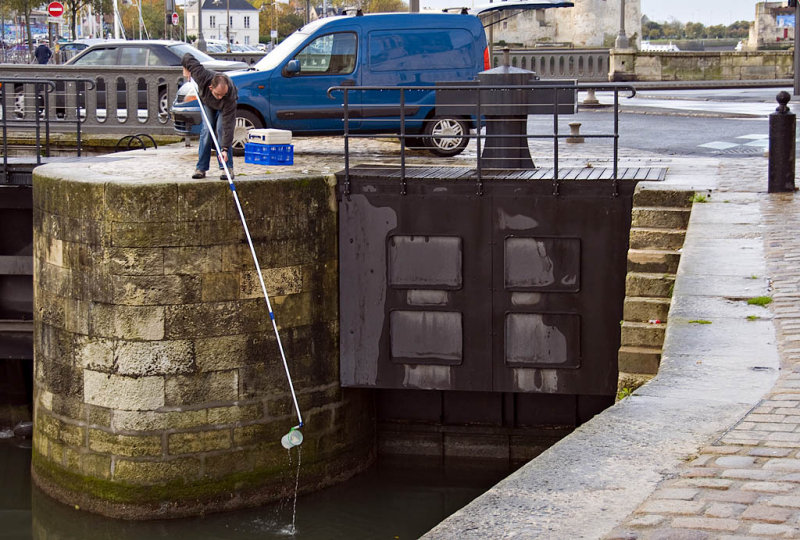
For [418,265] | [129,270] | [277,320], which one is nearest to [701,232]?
[418,265]

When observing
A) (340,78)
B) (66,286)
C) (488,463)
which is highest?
(340,78)

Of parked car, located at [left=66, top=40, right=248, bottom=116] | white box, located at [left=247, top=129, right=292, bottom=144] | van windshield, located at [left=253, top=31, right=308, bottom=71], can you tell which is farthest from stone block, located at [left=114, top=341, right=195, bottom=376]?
parked car, located at [left=66, top=40, right=248, bottom=116]

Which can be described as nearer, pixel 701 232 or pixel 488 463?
pixel 701 232

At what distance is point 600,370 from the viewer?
12.8 metres

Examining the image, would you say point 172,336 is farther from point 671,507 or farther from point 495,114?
point 671,507

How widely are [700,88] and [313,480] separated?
2916 centimetres

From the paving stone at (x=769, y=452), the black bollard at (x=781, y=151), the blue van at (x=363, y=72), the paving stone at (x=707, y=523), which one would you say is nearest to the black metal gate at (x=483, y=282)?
the black bollard at (x=781, y=151)

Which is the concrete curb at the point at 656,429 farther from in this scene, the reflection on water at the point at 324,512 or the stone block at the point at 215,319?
the reflection on water at the point at 324,512

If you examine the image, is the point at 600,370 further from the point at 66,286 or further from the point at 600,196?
the point at 66,286

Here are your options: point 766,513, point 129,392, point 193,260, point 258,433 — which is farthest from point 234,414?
point 766,513

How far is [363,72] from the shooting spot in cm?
1672

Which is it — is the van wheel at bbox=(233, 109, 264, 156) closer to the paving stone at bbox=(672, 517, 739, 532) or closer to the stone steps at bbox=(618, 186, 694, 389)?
the stone steps at bbox=(618, 186, 694, 389)

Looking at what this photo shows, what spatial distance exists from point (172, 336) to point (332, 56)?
5.89 meters

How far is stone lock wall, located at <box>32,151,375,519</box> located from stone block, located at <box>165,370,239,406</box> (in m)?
0.01
